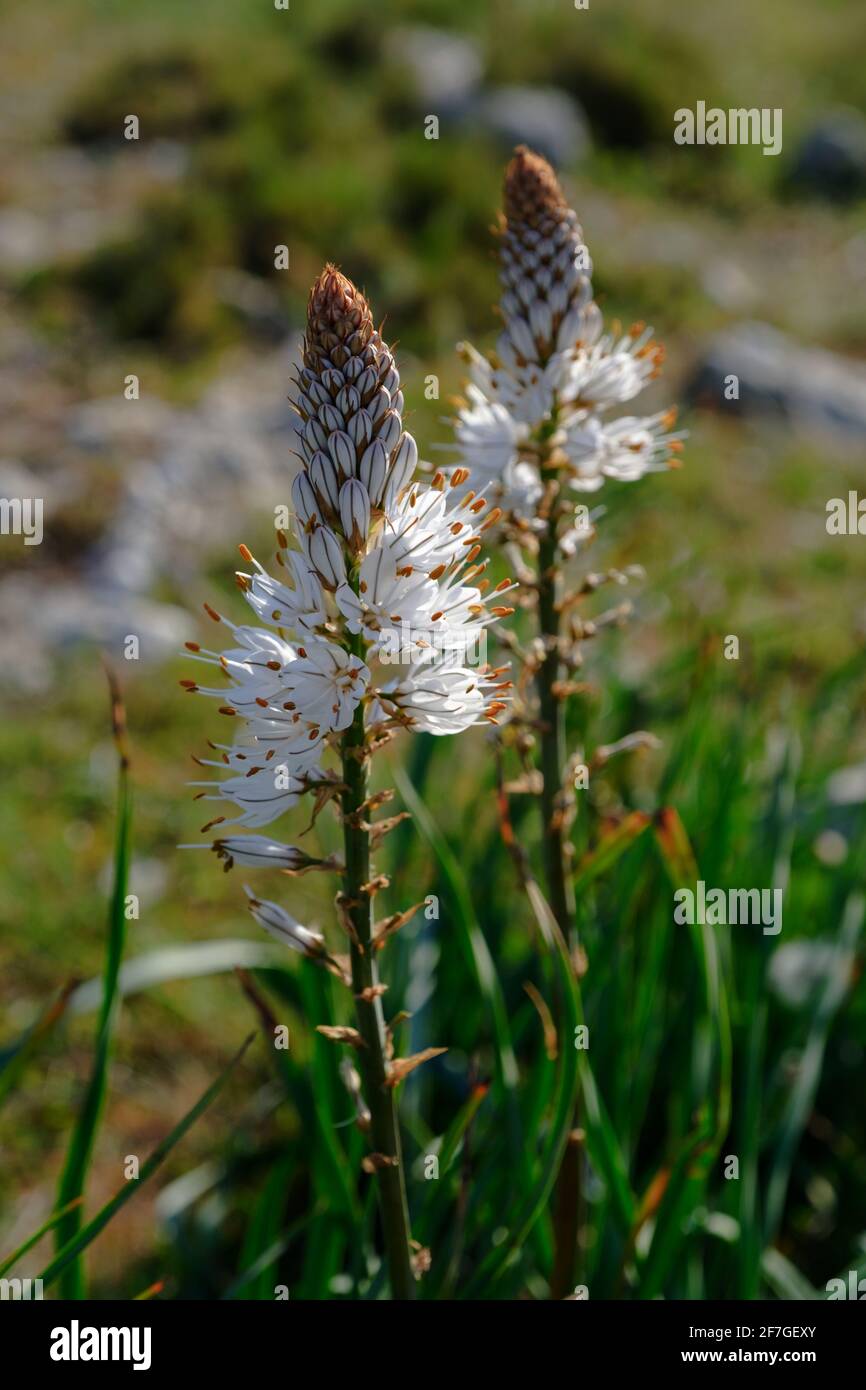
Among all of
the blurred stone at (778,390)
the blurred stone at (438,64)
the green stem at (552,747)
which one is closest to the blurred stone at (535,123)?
the blurred stone at (438,64)

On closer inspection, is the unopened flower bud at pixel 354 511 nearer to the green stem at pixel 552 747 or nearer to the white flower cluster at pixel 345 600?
the white flower cluster at pixel 345 600

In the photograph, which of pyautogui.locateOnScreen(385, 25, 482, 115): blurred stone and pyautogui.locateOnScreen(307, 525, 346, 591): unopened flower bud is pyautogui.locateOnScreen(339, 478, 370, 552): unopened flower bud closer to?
pyautogui.locateOnScreen(307, 525, 346, 591): unopened flower bud

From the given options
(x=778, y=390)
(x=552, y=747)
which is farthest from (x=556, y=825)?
(x=778, y=390)

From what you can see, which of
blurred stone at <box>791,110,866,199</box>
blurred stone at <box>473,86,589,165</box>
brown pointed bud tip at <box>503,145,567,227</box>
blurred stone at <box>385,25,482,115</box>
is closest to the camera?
brown pointed bud tip at <box>503,145,567,227</box>

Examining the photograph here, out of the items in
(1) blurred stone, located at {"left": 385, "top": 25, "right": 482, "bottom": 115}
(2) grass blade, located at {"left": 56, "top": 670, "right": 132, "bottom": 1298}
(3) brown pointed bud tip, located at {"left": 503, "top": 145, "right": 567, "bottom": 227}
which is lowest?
(2) grass blade, located at {"left": 56, "top": 670, "right": 132, "bottom": 1298}

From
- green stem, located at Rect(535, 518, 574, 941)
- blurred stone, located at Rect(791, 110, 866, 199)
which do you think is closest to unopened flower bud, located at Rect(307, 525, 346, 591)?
green stem, located at Rect(535, 518, 574, 941)
